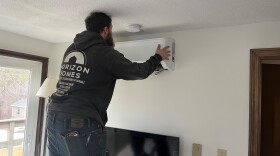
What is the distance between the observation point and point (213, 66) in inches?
76.5

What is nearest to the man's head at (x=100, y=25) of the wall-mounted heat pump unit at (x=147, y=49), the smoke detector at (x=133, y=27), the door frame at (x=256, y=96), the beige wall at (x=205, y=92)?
the smoke detector at (x=133, y=27)

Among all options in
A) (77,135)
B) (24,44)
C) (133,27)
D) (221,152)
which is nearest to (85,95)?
(77,135)

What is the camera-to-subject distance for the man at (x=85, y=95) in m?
1.23

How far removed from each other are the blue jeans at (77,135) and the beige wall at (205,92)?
3.05 feet

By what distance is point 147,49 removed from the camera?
6.83 feet

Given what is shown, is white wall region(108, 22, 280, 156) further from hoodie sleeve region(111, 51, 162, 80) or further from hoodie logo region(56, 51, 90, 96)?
hoodie logo region(56, 51, 90, 96)

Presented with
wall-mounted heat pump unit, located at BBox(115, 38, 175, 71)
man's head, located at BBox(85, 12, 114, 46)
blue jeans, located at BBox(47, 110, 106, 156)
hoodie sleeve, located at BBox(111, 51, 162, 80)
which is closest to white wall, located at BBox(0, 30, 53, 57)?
wall-mounted heat pump unit, located at BBox(115, 38, 175, 71)

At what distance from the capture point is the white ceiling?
1.52 metres

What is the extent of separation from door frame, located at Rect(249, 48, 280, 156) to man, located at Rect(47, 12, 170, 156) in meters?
0.88

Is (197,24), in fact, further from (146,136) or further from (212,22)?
(146,136)

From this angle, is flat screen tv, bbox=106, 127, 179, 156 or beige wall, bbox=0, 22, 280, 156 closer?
beige wall, bbox=0, 22, 280, 156

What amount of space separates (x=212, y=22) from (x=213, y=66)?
0.34 metres

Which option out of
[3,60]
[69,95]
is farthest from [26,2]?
[3,60]

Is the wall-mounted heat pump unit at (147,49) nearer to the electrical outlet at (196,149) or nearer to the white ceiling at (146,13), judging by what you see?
the white ceiling at (146,13)
